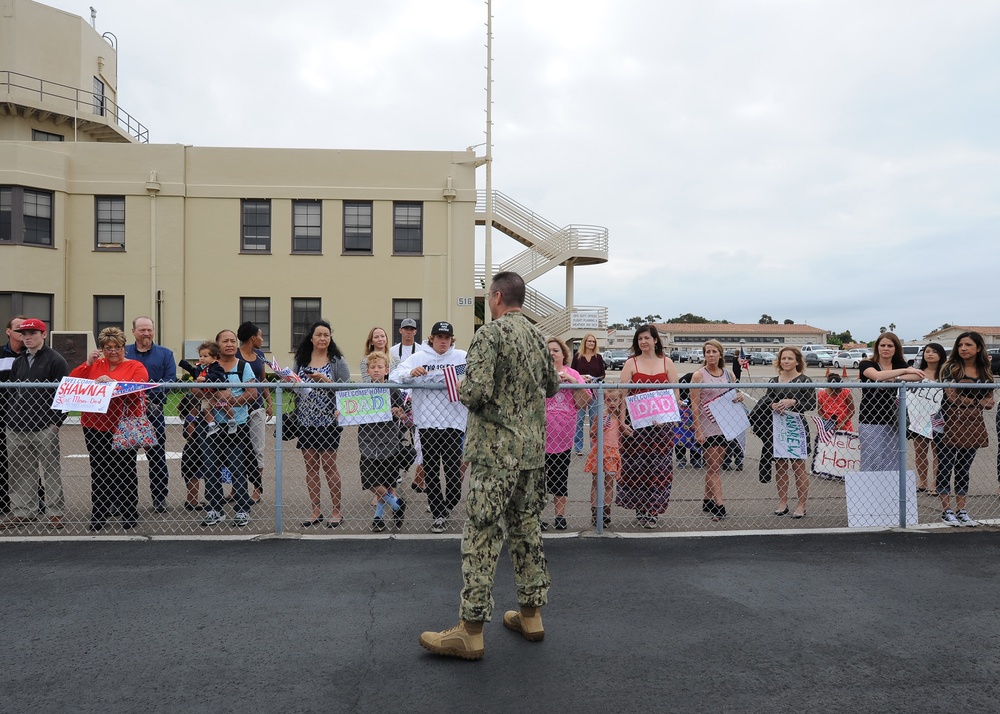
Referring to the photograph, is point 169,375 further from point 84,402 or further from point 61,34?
point 61,34

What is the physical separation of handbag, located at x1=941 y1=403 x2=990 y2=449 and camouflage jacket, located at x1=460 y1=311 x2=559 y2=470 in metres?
4.97

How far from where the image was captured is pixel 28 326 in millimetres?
7012

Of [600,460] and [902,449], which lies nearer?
[600,460]

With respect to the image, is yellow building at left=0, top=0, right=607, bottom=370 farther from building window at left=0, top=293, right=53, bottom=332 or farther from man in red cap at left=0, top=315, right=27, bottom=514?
man in red cap at left=0, top=315, right=27, bottom=514

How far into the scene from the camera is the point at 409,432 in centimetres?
671

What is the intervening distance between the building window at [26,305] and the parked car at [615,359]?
33221 millimetres

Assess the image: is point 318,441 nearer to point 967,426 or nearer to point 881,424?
point 881,424

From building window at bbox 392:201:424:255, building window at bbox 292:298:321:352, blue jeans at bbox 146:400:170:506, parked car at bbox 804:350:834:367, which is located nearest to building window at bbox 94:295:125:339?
building window at bbox 292:298:321:352

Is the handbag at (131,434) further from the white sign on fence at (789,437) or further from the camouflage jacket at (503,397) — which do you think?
the white sign on fence at (789,437)

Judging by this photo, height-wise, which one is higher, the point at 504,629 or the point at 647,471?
the point at 647,471

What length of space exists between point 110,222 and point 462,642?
22.8 metres

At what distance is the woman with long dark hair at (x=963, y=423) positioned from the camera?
6855mm

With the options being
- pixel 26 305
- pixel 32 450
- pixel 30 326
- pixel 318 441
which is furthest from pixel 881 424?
pixel 26 305

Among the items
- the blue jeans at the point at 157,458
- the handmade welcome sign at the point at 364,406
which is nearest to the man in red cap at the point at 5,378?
the blue jeans at the point at 157,458
